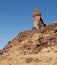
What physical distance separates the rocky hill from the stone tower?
3.80 m

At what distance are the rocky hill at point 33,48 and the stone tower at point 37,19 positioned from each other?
380 cm

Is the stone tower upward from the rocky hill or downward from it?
upward

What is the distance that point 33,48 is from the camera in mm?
65812

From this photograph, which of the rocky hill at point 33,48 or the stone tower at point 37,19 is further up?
the stone tower at point 37,19

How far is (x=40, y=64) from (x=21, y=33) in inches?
1954

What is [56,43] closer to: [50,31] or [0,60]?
[50,31]

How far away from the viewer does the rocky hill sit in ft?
134

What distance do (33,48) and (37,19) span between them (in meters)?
28.1

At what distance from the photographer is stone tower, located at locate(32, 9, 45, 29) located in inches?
3512

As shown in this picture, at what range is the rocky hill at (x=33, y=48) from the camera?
40897 mm

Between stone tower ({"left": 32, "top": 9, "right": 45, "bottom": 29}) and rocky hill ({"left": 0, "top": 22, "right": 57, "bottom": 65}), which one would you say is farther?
stone tower ({"left": 32, "top": 9, "right": 45, "bottom": 29})

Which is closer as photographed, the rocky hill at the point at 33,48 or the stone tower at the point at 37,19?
the rocky hill at the point at 33,48

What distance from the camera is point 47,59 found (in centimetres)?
4047

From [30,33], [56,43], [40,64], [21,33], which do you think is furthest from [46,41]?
[40,64]
